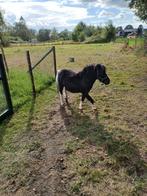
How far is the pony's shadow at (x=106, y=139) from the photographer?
376 centimetres

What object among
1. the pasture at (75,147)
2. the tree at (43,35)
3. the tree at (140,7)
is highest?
the tree at (140,7)

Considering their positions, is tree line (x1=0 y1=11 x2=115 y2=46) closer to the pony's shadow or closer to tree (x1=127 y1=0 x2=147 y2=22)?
tree (x1=127 y1=0 x2=147 y2=22)

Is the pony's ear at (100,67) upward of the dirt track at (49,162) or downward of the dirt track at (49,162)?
upward

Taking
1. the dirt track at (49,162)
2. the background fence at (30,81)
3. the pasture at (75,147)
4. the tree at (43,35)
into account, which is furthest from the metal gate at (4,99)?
the tree at (43,35)

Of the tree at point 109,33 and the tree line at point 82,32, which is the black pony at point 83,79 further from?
the tree at point 109,33

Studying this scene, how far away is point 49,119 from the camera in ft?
18.7

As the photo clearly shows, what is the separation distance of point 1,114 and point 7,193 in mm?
2652

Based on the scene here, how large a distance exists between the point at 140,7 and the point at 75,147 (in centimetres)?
1005

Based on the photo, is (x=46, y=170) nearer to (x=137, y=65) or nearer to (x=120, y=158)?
(x=120, y=158)

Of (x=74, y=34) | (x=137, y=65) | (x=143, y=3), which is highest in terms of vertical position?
(x=143, y=3)

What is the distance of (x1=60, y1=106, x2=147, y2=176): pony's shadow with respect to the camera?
148 inches

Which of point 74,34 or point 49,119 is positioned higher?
point 49,119

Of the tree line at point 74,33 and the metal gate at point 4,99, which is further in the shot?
the tree line at point 74,33

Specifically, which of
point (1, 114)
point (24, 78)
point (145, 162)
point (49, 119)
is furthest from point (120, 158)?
point (24, 78)
